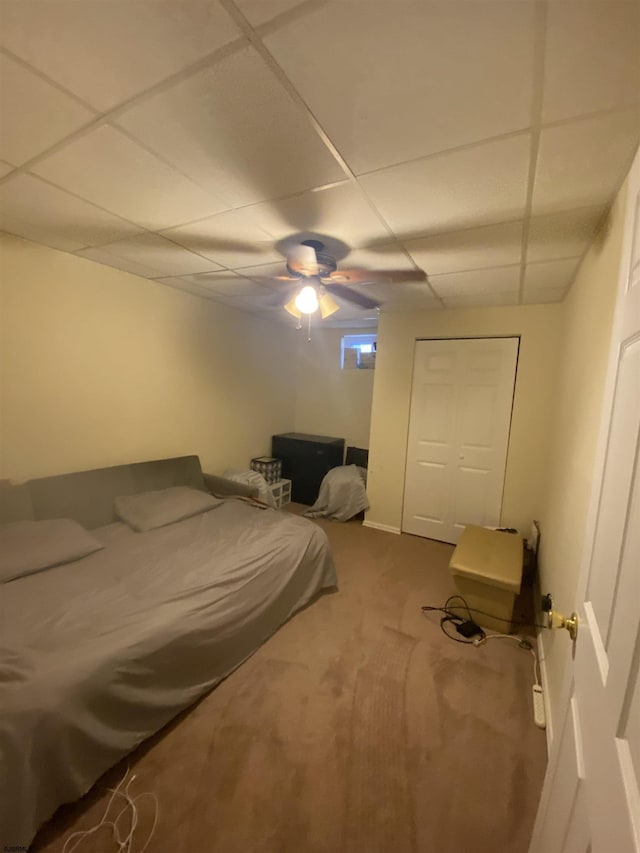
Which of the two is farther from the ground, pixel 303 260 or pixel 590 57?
pixel 590 57

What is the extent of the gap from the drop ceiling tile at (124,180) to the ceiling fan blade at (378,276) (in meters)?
0.97

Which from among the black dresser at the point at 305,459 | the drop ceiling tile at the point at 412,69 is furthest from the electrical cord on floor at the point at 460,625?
the drop ceiling tile at the point at 412,69

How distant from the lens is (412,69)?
914 mm

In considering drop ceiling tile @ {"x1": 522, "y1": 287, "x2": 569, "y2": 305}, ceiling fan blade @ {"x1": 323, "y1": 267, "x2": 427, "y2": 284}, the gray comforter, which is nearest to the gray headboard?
the gray comforter

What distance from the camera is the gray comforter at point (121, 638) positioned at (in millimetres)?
1152

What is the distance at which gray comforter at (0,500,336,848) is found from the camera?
1.15 m

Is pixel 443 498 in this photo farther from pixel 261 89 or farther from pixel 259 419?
pixel 261 89

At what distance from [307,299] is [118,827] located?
98.7 inches

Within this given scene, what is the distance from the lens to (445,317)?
3418 mm

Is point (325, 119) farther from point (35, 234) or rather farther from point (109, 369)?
point (109, 369)

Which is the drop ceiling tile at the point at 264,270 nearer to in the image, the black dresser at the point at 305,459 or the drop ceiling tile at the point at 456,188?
the drop ceiling tile at the point at 456,188

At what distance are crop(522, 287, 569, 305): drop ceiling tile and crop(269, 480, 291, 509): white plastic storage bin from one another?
322 cm

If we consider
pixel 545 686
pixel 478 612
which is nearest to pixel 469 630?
pixel 478 612

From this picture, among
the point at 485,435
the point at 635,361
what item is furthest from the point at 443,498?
the point at 635,361
